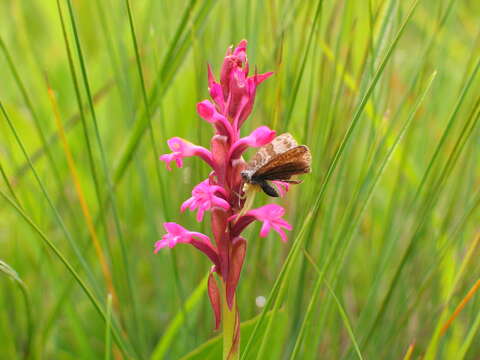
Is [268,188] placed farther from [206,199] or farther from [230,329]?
[230,329]

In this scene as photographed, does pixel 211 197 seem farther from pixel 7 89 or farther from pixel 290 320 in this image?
pixel 7 89

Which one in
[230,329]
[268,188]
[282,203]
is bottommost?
[282,203]

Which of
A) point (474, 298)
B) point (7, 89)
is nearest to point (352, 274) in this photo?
point (474, 298)

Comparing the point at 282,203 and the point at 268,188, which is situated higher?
the point at 268,188

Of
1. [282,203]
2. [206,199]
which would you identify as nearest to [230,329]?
[206,199]

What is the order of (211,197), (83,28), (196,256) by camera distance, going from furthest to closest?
(83,28) → (196,256) → (211,197)

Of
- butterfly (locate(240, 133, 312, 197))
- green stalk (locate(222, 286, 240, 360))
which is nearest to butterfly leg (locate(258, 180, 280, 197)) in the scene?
butterfly (locate(240, 133, 312, 197))

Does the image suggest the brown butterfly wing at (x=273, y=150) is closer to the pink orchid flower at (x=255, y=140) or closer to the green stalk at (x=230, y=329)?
the pink orchid flower at (x=255, y=140)

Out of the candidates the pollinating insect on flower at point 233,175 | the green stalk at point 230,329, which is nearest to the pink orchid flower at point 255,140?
the pollinating insect on flower at point 233,175
